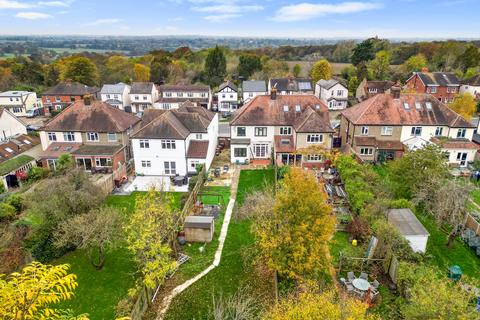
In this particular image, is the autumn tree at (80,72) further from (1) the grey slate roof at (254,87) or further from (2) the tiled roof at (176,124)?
(2) the tiled roof at (176,124)

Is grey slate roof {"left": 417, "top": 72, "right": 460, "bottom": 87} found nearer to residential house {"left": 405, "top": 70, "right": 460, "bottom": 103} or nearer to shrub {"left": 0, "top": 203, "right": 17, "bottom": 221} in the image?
residential house {"left": 405, "top": 70, "right": 460, "bottom": 103}

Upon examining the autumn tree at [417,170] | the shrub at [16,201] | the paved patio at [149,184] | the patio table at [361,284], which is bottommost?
the paved patio at [149,184]

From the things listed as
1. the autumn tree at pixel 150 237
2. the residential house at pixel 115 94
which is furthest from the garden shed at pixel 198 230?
the residential house at pixel 115 94

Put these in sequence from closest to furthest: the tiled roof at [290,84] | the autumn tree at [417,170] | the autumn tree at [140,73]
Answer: the autumn tree at [417,170] → the tiled roof at [290,84] → the autumn tree at [140,73]

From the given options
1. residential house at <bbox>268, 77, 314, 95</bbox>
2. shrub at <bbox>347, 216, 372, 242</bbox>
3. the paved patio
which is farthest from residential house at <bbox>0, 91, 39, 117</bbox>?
shrub at <bbox>347, 216, 372, 242</bbox>

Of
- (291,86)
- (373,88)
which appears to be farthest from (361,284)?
(373,88)
